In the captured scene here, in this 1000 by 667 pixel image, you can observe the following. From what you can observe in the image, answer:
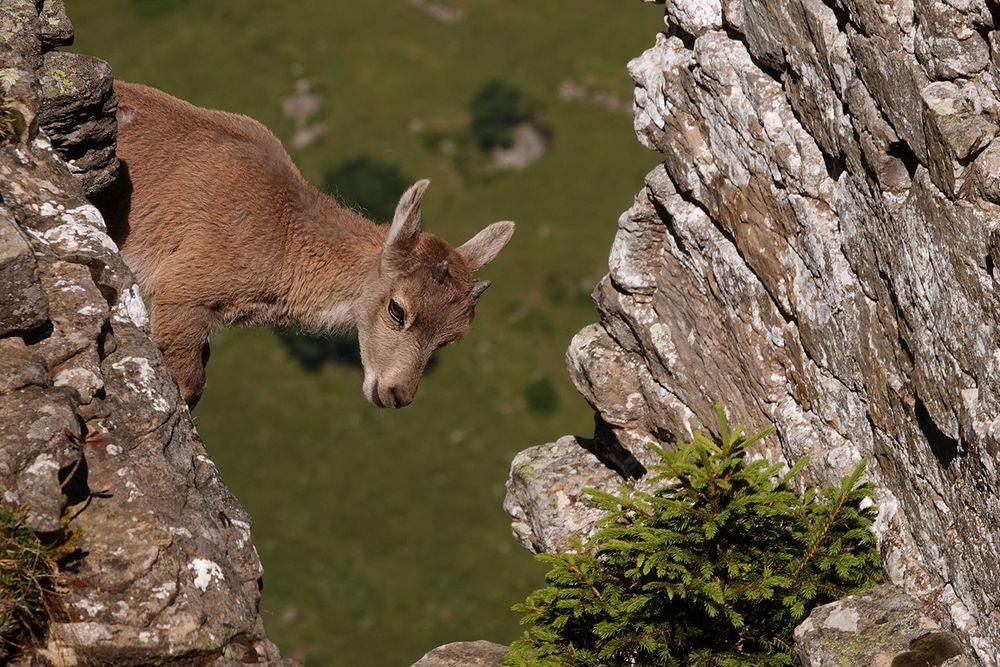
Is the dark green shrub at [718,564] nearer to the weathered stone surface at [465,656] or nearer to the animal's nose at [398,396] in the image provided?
the weathered stone surface at [465,656]

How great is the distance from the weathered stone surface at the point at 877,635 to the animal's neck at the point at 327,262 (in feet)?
27.2

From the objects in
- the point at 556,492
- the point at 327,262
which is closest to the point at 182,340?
the point at 327,262

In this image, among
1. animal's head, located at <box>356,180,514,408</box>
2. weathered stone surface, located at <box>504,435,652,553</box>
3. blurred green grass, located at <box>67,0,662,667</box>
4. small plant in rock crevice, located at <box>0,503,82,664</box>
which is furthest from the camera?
blurred green grass, located at <box>67,0,662,667</box>

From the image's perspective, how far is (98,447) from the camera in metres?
12.8

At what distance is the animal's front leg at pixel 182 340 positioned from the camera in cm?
1683

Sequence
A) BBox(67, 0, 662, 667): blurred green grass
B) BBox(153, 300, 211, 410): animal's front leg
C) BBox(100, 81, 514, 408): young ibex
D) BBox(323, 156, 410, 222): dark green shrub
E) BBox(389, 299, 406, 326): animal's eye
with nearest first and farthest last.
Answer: BBox(153, 300, 211, 410): animal's front leg
BBox(100, 81, 514, 408): young ibex
BBox(389, 299, 406, 326): animal's eye
BBox(67, 0, 662, 667): blurred green grass
BBox(323, 156, 410, 222): dark green shrub

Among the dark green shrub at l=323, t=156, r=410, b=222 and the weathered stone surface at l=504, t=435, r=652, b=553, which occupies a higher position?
the weathered stone surface at l=504, t=435, r=652, b=553

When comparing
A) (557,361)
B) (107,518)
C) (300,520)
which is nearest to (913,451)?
(107,518)

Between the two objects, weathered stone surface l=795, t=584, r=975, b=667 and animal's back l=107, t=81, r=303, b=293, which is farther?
animal's back l=107, t=81, r=303, b=293

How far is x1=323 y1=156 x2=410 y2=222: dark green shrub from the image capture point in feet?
358

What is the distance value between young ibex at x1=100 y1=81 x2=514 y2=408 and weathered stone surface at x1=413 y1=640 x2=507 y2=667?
3.82 metres

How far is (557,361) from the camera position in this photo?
3922 inches

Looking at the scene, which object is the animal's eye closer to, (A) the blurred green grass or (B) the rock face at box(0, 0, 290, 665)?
(B) the rock face at box(0, 0, 290, 665)

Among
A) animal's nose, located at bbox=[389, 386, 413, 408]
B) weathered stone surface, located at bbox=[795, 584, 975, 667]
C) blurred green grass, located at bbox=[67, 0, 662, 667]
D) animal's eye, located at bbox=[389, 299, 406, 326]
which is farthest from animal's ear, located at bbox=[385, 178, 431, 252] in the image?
blurred green grass, located at bbox=[67, 0, 662, 667]
